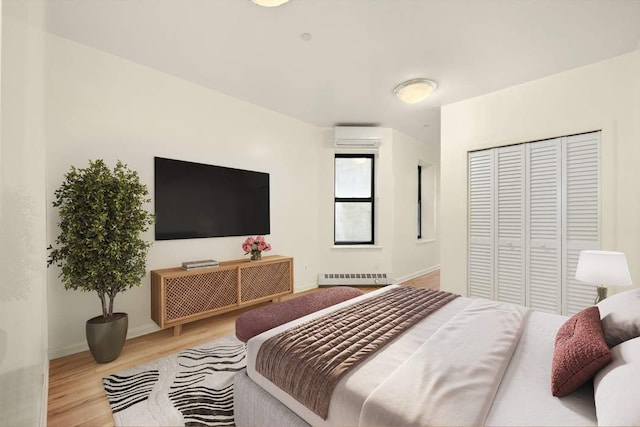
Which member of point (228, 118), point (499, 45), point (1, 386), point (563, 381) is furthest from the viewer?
point (228, 118)

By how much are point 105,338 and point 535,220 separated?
13.6ft

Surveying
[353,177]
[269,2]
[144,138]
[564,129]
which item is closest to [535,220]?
[564,129]

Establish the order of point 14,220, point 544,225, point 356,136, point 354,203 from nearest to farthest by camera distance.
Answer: point 14,220
point 544,225
point 356,136
point 354,203

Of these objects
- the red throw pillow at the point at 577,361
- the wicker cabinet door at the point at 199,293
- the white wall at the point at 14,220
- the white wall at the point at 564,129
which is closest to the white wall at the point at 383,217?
the white wall at the point at 564,129

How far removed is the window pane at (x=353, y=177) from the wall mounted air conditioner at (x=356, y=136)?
406mm

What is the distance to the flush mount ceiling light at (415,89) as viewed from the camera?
3033mm

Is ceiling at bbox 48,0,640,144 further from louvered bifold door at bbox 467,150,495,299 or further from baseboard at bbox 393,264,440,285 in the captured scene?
baseboard at bbox 393,264,440,285

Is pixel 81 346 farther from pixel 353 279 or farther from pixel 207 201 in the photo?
pixel 353 279

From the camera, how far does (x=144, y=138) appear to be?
282cm

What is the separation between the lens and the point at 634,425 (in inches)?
27.5

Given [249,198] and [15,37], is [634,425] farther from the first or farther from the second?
[249,198]

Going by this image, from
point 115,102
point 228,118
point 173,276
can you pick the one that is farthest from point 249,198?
point 115,102

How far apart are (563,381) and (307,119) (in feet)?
13.3

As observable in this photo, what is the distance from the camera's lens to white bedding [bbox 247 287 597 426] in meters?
0.91
